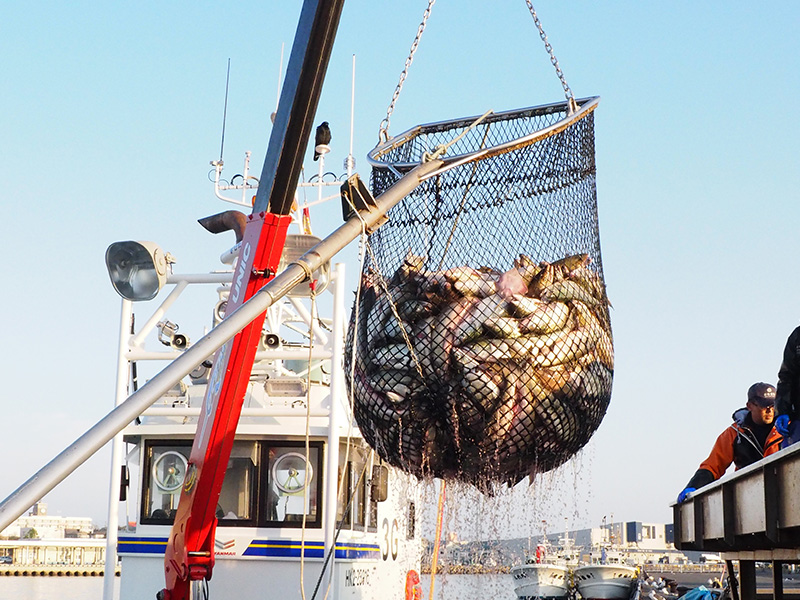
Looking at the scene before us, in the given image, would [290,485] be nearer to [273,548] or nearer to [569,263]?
[273,548]

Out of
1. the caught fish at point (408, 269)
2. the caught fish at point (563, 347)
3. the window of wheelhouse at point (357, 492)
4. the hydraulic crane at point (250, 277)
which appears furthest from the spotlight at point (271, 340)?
the caught fish at point (563, 347)

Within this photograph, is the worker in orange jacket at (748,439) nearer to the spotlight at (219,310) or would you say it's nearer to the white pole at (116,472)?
the spotlight at (219,310)

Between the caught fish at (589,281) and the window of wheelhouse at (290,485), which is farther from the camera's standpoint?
the window of wheelhouse at (290,485)

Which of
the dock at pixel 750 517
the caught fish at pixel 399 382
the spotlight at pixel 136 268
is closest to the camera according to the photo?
the dock at pixel 750 517

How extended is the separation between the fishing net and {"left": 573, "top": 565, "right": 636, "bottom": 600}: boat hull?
86.0 feet

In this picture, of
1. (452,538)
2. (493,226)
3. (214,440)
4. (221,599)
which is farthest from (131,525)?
(493,226)

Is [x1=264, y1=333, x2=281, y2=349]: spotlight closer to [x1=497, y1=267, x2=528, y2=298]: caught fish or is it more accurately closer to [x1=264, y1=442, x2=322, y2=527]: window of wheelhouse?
[x1=264, y1=442, x2=322, y2=527]: window of wheelhouse

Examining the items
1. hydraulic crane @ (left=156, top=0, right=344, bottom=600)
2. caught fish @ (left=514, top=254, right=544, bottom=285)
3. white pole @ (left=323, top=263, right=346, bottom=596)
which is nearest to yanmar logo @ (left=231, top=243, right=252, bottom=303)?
hydraulic crane @ (left=156, top=0, right=344, bottom=600)

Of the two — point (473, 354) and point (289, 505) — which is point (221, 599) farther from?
point (473, 354)

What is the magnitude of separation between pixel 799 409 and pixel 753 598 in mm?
2320

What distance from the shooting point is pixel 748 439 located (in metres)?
6.25

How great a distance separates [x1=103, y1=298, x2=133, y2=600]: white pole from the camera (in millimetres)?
8828

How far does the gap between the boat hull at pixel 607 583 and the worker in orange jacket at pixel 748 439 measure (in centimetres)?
2373

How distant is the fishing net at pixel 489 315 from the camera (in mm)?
4066
